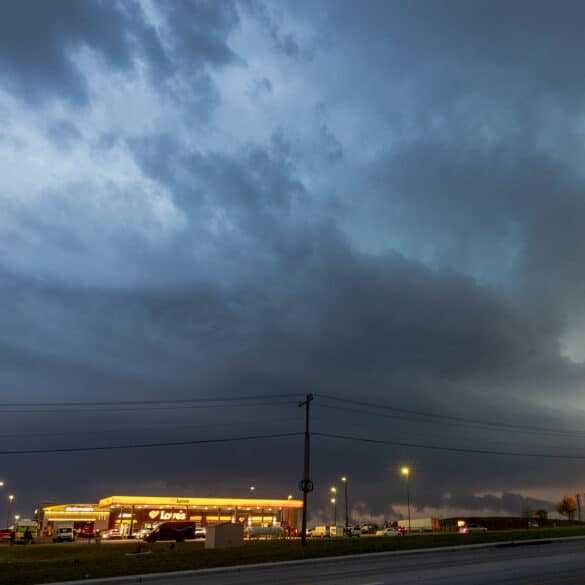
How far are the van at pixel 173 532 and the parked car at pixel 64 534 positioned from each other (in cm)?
1742

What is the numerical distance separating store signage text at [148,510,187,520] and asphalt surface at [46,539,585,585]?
2961 inches

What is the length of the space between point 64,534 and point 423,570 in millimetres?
69740

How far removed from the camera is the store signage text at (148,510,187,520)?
327ft

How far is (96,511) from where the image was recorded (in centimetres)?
11038

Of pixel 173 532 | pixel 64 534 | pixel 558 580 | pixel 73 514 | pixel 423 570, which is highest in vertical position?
pixel 558 580

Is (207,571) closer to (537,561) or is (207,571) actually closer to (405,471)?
(537,561)

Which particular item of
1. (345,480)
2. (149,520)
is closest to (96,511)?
(149,520)

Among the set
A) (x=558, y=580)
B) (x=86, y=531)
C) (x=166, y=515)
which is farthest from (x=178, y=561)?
(x=166, y=515)

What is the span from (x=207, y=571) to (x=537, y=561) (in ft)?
51.4

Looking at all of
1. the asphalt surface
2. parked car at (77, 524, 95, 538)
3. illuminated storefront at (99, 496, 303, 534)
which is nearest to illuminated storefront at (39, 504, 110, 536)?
illuminated storefront at (99, 496, 303, 534)

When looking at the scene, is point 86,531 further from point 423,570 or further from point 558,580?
point 558,580

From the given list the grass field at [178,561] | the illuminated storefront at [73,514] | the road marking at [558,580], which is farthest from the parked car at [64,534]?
the road marking at [558,580]

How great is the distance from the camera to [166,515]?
10094 cm

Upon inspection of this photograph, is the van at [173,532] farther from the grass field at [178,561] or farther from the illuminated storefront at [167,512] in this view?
the grass field at [178,561]
